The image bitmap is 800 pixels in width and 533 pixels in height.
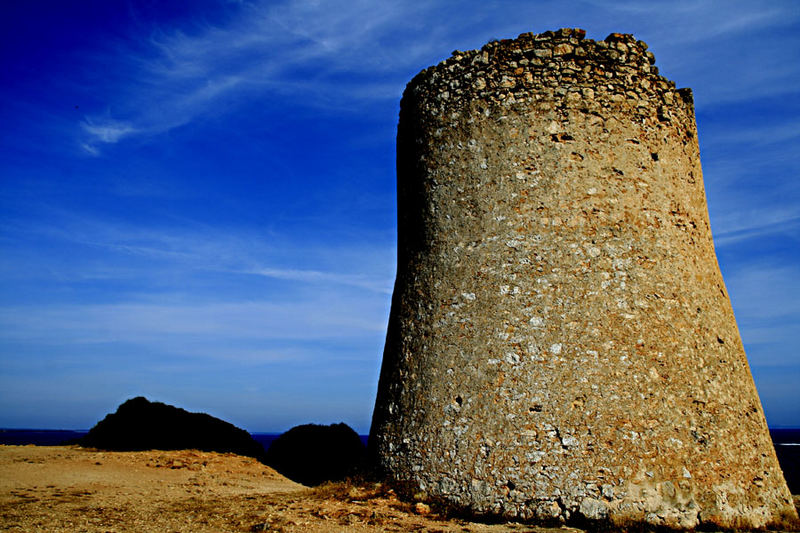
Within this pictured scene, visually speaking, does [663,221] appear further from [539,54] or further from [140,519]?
[140,519]

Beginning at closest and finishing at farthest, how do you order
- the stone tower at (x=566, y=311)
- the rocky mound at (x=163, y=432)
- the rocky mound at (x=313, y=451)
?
the stone tower at (x=566, y=311)
the rocky mound at (x=313, y=451)
the rocky mound at (x=163, y=432)

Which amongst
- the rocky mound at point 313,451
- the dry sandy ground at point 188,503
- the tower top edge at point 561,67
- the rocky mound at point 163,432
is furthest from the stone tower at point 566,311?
the rocky mound at point 163,432

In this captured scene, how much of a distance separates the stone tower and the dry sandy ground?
467mm

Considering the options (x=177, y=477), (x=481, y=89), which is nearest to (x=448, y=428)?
(x=481, y=89)

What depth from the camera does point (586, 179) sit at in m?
6.58

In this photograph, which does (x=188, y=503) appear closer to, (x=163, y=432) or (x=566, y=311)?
(x=566, y=311)

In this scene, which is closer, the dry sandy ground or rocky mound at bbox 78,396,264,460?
the dry sandy ground

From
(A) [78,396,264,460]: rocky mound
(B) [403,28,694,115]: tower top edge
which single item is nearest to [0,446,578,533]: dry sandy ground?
(A) [78,396,264,460]: rocky mound

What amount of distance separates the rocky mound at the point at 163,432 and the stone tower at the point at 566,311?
6.86 metres

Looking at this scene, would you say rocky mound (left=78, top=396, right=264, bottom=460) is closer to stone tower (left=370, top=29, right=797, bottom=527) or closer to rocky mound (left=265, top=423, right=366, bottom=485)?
rocky mound (left=265, top=423, right=366, bottom=485)

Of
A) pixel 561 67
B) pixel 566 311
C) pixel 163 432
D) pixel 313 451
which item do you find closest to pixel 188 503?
pixel 566 311

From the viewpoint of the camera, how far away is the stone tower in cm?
565

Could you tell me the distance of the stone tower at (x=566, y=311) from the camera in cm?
565

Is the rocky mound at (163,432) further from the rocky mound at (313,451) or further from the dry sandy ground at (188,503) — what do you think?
the dry sandy ground at (188,503)
